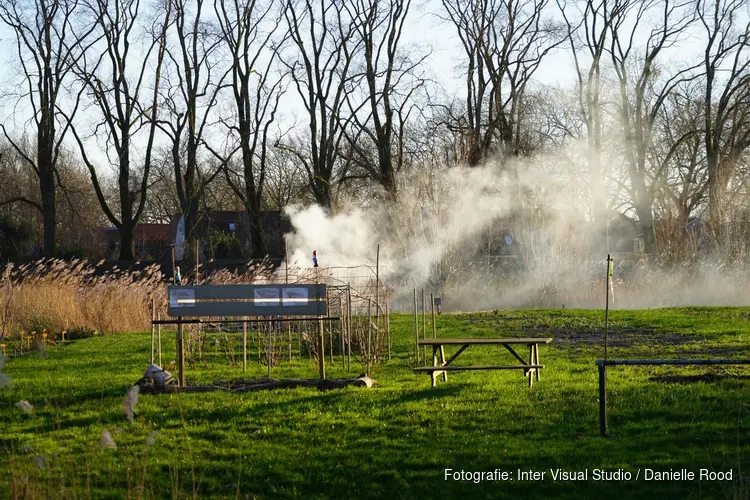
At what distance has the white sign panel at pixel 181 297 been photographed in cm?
1075

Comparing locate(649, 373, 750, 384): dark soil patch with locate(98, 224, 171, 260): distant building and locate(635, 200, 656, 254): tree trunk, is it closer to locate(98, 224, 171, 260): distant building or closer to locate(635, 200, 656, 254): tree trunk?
locate(635, 200, 656, 254): tree trunk

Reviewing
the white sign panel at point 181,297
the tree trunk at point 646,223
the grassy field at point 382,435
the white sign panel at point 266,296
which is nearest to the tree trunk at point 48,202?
the tree trunk at point 646,223

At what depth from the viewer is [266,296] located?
10789 millimetres

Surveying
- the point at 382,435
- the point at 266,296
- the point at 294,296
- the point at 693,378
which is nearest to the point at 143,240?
the point at 266,296

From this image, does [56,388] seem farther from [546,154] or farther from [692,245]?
[546,154]

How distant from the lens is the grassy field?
20.9ft

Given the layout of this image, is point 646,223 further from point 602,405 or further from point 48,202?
point 602,405

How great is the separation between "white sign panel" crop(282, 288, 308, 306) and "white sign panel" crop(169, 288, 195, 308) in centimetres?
112

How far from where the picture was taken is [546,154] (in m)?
34.8

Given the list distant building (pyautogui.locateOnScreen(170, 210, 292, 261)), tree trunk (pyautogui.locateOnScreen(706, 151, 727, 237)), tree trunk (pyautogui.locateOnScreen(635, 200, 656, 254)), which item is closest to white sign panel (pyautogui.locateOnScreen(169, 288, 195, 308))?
tree trunk (pyautogui.locateOnScreen(706, 151, 727, 237))

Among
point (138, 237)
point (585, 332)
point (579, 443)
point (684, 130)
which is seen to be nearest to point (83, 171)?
point (138, 237)

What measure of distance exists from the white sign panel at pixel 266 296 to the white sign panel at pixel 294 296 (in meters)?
0.11

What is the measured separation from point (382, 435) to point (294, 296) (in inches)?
126

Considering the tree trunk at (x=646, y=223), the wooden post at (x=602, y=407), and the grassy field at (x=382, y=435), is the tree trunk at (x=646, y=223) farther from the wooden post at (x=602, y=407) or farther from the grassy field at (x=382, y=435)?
the wooden post at (x=602, y=407)
